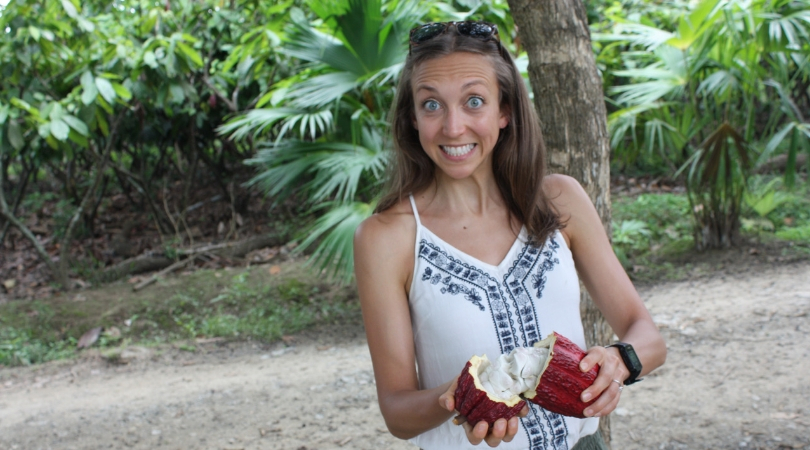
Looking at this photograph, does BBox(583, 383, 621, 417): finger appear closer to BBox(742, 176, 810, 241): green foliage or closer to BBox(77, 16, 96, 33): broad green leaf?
BBox(77, 16, 96, 33): broad green leaf

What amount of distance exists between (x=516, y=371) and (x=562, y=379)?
0.08m

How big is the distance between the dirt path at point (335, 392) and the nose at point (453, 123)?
6.69 ft

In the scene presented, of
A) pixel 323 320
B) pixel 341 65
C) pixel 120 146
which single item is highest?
pixel 341 65

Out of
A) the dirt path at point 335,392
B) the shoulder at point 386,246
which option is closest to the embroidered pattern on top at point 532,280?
the shoulder at point 386,246

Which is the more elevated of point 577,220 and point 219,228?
point 577,220

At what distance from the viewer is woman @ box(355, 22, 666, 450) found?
1.44m

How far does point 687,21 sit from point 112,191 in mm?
7547

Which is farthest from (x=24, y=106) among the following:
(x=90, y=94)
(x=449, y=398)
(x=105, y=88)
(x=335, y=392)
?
(x=449, y=398)

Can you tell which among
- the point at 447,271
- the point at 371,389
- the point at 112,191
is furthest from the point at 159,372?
the point at 112,191

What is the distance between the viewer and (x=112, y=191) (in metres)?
9.38

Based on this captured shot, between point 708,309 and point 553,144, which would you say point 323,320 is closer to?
point 708,309

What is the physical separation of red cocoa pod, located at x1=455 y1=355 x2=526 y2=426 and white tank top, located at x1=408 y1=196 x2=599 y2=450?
0.76ft

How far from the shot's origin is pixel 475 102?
60.4 inches

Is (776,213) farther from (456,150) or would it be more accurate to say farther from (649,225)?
(456,150)
